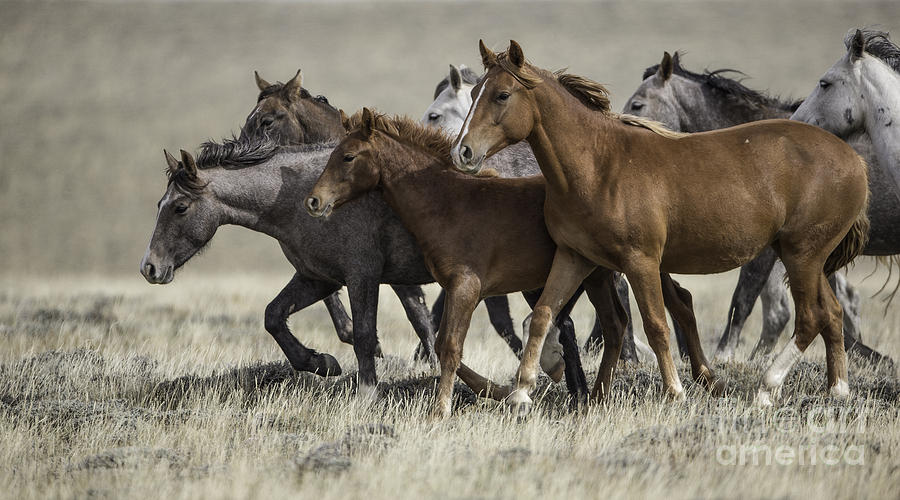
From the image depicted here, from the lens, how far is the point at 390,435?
213 inches

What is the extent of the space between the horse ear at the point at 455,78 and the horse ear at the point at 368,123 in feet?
9.59

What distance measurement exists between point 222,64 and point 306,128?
42012 millimetres

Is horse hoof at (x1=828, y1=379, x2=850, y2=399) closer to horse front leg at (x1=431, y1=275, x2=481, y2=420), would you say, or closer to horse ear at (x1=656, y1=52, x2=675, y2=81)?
horse front leg at (x1=431, y1=275, x2=481, y2=420)

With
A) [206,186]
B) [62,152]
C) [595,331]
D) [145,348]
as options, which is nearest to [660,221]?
[206,186]

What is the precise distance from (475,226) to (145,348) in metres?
4.43

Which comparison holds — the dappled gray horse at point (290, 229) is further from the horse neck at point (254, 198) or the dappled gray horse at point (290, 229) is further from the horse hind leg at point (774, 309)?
the horse hind leg at point (774, 309)

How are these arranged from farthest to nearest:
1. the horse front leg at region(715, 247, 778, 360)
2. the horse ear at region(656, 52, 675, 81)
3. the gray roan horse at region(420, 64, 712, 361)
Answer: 1. the horse ear at region(656, 52, 675, 81)
2. the horse front leg at region(715, 247, 778, 360)
3. the gray roan horse at region(420, 64, 712, 361)

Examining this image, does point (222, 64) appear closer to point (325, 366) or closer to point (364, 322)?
point (325, 366)

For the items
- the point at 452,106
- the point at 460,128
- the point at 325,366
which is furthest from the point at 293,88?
the point at 325,366

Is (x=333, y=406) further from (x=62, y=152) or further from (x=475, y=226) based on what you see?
(x=62, y=152)

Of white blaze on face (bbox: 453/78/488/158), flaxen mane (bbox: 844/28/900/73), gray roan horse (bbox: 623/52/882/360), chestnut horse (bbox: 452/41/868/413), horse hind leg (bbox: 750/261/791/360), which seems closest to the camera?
white blaze on face (bbox: 453/78/488/158)

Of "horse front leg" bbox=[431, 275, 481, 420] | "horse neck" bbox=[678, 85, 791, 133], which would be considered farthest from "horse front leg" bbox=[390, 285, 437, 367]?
"horse neck" bbox=[678, 85, 791, 133]

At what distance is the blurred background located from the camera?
31.9 m

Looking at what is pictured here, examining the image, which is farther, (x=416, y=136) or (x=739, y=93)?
(x=739, y=93)
